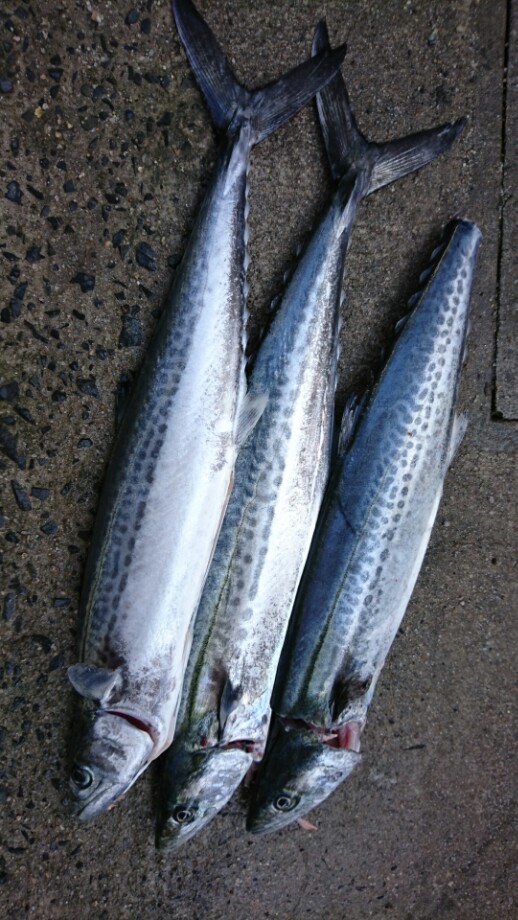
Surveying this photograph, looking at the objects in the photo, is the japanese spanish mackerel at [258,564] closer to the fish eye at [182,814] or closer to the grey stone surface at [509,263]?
the fish eye at [182,814]

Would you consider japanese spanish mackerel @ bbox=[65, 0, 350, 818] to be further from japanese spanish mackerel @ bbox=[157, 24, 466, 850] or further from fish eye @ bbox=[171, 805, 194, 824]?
fish eye @ bbox=[171, 805, 194, 824]

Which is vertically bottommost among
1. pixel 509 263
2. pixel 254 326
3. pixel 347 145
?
pixel 254 326

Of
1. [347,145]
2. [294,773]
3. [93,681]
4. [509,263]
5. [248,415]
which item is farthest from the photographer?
[509,263]

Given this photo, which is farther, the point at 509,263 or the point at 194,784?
the point at 509,263

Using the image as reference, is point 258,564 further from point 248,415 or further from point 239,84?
point 239,84

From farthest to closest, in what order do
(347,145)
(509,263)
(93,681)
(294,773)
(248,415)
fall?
(509,263) → (347,145) → (294,773) → (248,415) → (93,681)

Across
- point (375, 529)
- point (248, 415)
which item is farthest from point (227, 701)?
point (248, 415)

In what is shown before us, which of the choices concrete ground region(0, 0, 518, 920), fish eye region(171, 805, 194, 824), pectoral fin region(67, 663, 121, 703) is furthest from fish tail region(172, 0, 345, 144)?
fish eye region(171, 805, 194, 824)

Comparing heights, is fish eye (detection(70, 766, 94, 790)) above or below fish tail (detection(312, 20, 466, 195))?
below
